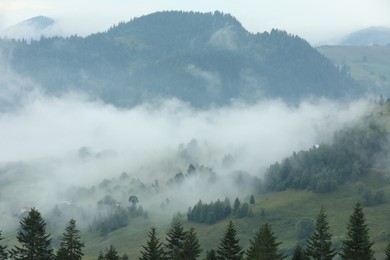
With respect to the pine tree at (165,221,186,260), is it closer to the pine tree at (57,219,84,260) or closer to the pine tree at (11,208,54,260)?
the pine tree at (57,219,84,260)

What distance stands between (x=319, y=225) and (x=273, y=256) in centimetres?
1132

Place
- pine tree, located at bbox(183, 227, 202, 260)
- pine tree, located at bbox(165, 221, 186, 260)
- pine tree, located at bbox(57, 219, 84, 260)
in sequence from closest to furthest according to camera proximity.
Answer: pine tree, located at bbox(57, 219, 84, 260)
pine tree, located at bbox(183, 227, 202, 260)
pine tree, located at bbox(165, 221, 186, 260)

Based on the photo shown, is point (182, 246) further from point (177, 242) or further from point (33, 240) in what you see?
point (33, 240)

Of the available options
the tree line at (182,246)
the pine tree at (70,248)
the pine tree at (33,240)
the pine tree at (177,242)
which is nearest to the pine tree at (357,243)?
the tree line at (182,246)

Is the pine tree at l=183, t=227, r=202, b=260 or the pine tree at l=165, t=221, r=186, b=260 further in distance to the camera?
the pine tree at l=165, t=221, r=186, b=260

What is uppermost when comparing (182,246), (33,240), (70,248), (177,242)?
(33,240)

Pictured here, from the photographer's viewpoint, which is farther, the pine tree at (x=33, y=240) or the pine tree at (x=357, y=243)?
the pine tree at (x=357, y=243)

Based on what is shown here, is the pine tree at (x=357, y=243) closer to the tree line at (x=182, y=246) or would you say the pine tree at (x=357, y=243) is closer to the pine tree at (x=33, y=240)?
the tree line at (x=182, y=246)

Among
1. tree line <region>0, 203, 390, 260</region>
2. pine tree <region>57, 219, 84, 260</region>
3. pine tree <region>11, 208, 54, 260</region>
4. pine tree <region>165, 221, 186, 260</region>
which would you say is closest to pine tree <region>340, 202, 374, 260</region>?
tree line <region>0, 203, 390, 260</region>

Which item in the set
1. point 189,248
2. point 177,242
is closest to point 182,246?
point 177,242

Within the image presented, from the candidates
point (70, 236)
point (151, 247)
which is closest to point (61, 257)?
point (70, 236)

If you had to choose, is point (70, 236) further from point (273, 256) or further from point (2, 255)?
point (273, 256)

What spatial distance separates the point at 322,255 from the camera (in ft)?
253

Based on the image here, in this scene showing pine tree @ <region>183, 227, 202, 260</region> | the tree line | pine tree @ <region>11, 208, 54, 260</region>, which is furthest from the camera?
pine tree @ <region>183, 227, 202, 260</region>
